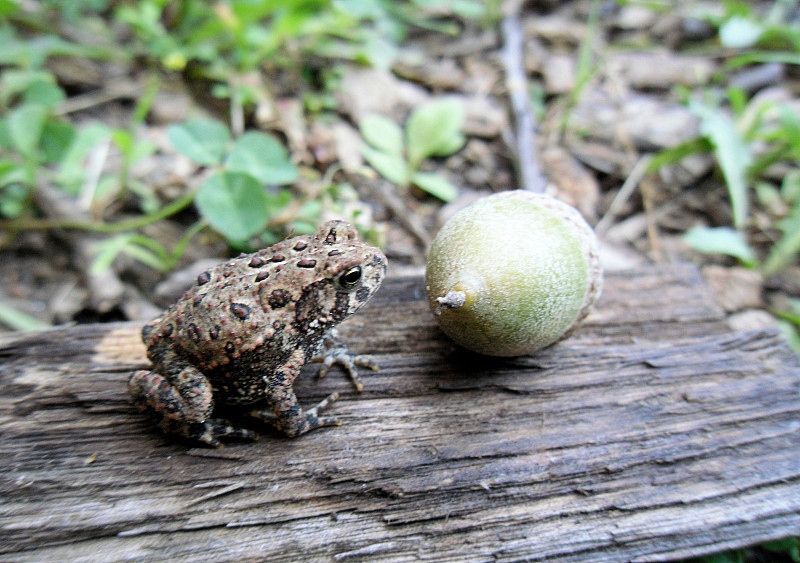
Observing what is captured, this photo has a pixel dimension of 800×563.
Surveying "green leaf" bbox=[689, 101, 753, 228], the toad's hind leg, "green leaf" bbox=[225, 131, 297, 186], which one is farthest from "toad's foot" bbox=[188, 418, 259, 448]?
"green leaf" bbox=[689, 101, 753, 228]

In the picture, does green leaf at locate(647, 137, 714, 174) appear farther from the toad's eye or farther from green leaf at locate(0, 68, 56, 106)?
green leaf at locate(0, 68, 56, 106)

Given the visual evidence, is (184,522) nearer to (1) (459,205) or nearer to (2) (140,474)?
(2) (140,474)

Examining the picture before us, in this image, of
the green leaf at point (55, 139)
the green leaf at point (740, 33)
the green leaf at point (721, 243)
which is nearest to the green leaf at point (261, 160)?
the green leaf at point (55, 139)

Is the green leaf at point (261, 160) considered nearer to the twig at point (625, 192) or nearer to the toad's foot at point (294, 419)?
the toad's foot at point (294, 419)

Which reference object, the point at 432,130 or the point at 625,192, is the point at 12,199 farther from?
the point at 625,192

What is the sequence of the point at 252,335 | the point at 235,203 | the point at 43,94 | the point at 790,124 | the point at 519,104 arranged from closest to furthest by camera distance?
the point at 252,335 → the point at 235,203 → the point at 790,124 → the point at 43,94 → the point at 519,104

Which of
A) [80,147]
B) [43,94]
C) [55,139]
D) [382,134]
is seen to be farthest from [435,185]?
[43,94]
